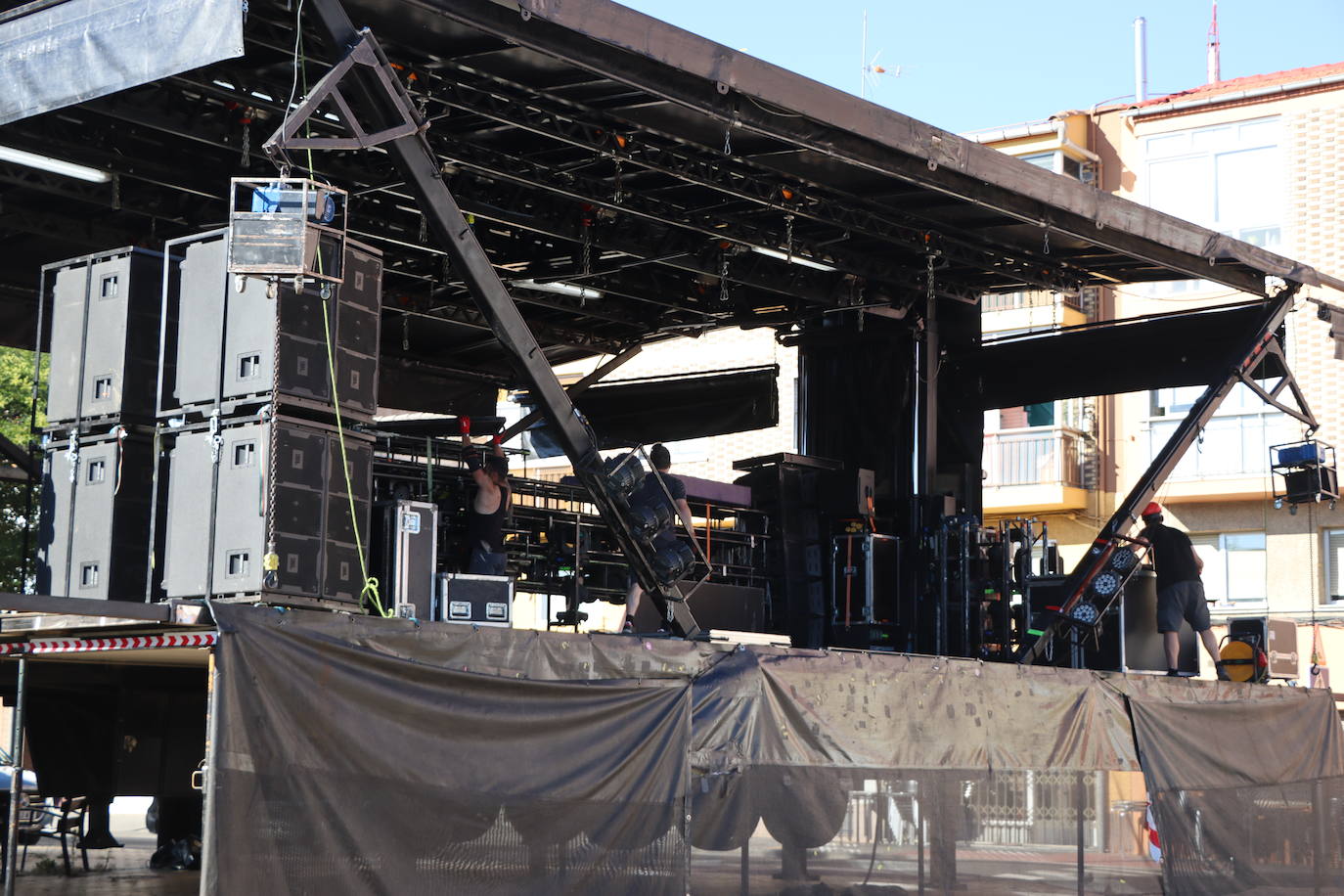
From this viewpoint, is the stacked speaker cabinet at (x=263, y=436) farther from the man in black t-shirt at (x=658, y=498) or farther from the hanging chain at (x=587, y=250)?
the hanging chain at (x=587, y=250)

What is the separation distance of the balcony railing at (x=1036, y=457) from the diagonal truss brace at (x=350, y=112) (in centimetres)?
2191

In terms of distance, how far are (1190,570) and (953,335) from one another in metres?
3.80

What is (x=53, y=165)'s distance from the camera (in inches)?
534

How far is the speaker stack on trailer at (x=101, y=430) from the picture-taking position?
31.9ft

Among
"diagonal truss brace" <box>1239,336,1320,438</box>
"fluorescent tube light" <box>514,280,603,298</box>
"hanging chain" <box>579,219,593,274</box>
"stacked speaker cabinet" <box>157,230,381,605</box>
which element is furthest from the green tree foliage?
"diagonal truss brace" <box>1239,336,1320,438</box>

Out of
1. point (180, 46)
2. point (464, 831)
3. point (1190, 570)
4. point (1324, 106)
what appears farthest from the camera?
point (1324, 106)

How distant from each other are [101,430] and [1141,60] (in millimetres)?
30574

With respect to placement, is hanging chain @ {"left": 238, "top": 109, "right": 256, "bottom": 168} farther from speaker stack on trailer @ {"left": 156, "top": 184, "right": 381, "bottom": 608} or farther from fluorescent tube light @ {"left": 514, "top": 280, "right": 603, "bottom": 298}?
fluorescent tube light @ {"left": 514, "top": 280, "right": 603, "bottom": 298}

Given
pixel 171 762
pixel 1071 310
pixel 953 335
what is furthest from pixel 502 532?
pixel 1071 310

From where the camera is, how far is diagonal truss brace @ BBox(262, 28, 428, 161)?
967cm

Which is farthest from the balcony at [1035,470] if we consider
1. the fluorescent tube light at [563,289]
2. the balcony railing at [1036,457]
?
the fluorescent tube light at [563,289]

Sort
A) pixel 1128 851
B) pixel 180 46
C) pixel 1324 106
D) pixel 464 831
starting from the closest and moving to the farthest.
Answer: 1. pixel 464 831
2. pixel 180 46
3. pixel 1128 851
4. pixel 1324 106

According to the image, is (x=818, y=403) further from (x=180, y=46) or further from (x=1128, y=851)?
(x=180, y=46)

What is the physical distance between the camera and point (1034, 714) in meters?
12.8
